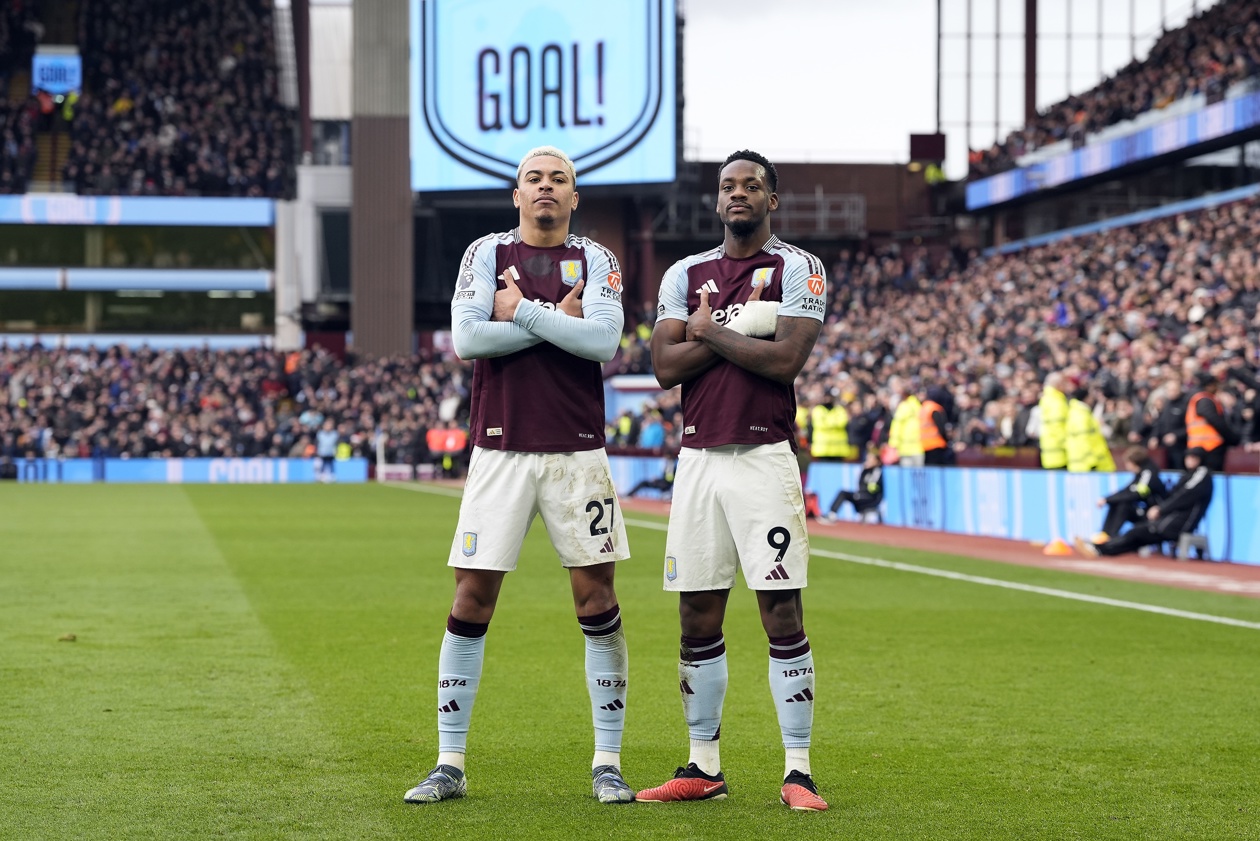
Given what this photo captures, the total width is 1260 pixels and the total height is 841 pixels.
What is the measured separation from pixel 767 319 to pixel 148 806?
270cm

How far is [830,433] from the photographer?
2538 cm

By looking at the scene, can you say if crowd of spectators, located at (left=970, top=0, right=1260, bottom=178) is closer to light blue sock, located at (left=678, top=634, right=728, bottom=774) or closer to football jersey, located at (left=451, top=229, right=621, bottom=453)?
football jersey, located at (left=451, top=229, right=621, bottom=453)

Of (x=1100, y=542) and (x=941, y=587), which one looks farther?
(x=1100, y=542)

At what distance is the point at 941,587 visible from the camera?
14.0 meters

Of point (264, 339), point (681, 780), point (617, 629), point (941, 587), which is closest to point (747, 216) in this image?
point (617, 629)

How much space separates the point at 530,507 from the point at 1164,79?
39809 mm

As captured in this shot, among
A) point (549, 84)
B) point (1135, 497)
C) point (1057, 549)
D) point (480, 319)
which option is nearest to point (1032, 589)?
point (1135, 497)

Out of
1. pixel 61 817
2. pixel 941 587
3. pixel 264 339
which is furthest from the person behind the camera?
pixel 264 339

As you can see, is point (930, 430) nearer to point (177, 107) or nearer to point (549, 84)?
point (549, 84)

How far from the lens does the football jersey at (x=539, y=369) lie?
18.6 feet

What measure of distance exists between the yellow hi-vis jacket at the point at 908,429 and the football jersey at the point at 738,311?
17.5m

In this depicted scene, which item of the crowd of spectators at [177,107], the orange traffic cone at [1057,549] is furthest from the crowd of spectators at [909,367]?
the crowd of spectators at [177,107]

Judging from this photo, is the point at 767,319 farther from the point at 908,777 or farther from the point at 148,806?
the point at 148,806

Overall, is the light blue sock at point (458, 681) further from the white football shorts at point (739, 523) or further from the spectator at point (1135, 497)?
the spectator at point (1135, 497)
